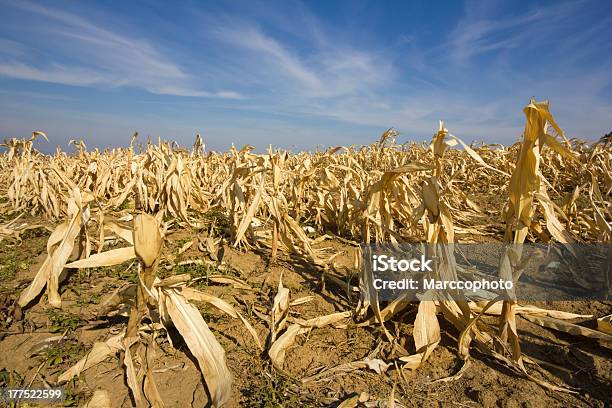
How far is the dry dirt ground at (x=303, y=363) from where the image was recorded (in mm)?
1393

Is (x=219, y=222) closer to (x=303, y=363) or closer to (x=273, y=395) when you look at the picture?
(x=303, y=363)

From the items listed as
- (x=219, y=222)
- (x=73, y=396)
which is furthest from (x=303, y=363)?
(x=219, y=222)

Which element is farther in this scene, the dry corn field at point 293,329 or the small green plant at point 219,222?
the small green plant at point 219,222

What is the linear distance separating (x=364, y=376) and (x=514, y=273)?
782mm

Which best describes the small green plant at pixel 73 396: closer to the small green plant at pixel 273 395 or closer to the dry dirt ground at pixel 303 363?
the dry dirt ground at pixel 303 363

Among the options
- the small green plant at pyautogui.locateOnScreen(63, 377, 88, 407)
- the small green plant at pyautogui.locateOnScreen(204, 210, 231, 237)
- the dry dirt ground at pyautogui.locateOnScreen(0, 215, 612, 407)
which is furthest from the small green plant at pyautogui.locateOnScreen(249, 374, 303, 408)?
the small green plant at pyautogui.locateOnScreen(204, 210, 231, 237)

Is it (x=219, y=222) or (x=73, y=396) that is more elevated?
(x=219, y=222)

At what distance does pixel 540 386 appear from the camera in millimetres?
1434

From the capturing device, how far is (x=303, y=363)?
162 cm

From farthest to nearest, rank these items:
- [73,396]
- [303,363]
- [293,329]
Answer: [293,329] < [303,363] < [73,396]

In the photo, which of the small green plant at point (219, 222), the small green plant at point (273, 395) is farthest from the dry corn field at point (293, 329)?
the small green plant at point (219, 222)

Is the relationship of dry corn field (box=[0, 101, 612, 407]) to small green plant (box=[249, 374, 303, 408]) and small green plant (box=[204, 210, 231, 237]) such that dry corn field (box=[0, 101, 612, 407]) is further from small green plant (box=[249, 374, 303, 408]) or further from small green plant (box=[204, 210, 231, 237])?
small green plant (box=[204, 210, 231, 237])

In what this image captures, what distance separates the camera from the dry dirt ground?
1393 millimetres

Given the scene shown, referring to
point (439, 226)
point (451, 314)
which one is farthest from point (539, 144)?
point (451, 314)
